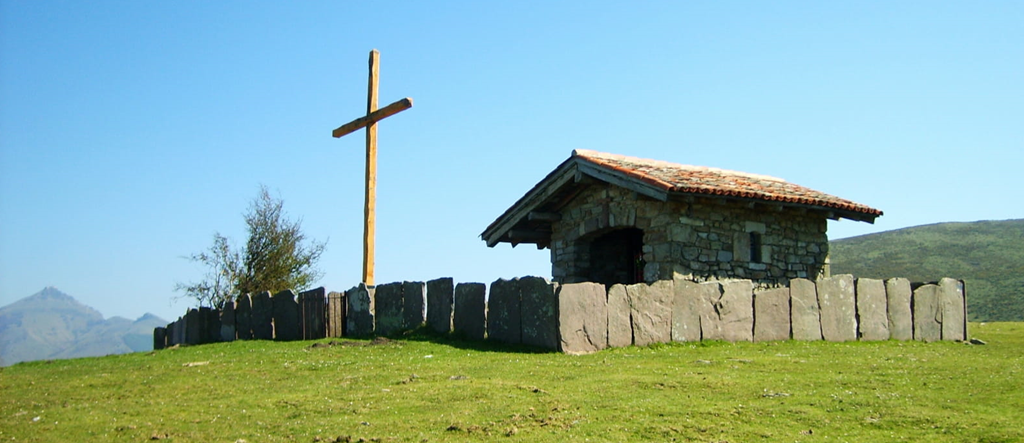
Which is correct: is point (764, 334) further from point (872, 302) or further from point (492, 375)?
point (492, 375)

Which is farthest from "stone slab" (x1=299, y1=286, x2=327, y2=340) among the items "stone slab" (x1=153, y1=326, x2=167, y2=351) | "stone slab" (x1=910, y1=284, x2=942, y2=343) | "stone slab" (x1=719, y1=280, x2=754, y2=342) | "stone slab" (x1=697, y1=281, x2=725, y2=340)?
"stone slab" (x1=910, y1=284, x2=942, y2=343)

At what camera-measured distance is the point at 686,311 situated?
15906 mm

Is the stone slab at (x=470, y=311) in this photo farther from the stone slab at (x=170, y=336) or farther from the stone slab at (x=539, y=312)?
the stone slab at (x=170, y=336)

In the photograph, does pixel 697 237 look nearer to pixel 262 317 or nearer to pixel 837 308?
pixel 837 308

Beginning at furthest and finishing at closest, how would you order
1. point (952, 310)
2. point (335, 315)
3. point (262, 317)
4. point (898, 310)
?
point (262, 317)
point (952, 310)
point (335, 315)
point (898, 310)

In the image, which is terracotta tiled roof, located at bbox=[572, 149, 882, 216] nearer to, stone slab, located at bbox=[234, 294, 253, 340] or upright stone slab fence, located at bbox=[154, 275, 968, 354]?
upright stone slab fence, located at bbox=[154, 275, 968, 354]

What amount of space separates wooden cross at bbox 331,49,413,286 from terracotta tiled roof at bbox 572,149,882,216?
186 inches

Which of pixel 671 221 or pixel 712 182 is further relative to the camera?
pixel 712 182

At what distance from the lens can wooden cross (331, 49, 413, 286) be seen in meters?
20.2

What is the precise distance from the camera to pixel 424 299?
17891 mm

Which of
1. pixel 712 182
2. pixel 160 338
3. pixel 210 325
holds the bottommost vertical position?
pixel 160 338

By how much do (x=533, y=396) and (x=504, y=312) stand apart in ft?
18.7

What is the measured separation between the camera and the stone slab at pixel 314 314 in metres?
19.0

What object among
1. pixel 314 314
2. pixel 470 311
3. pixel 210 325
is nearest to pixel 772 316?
pixel 470 311
